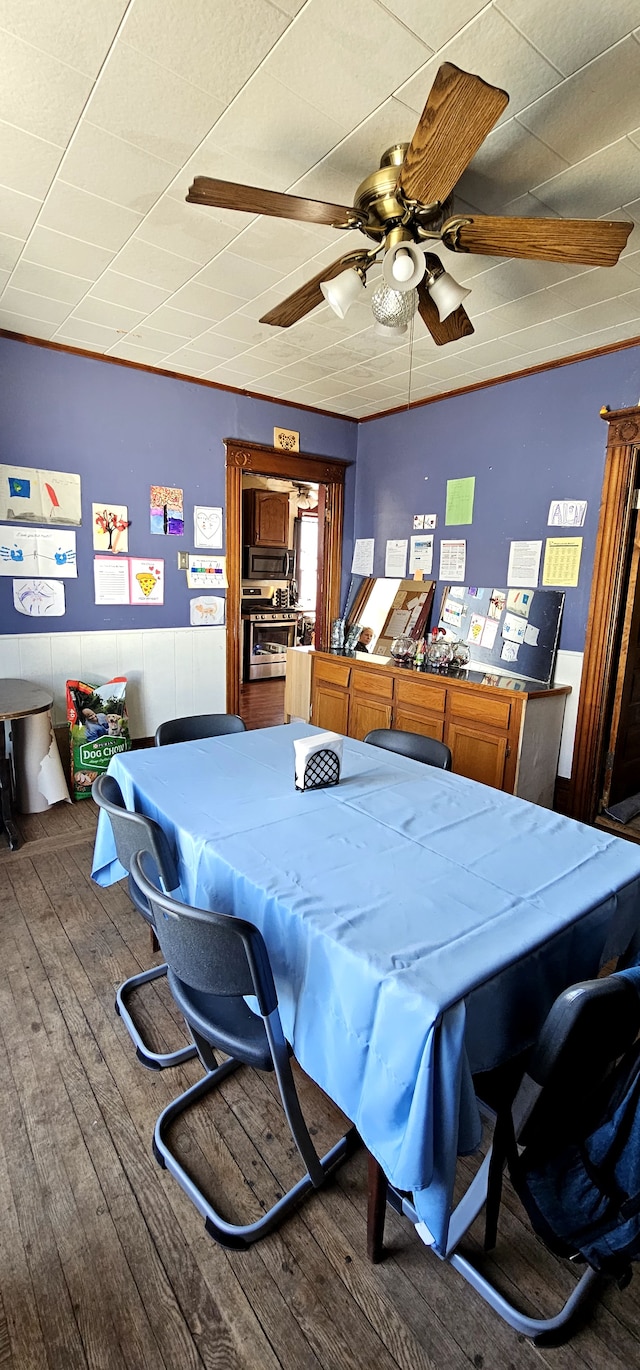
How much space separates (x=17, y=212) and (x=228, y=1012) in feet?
9.09

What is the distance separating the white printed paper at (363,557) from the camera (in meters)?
4.94

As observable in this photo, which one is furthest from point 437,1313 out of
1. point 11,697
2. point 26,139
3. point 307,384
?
point 307,384

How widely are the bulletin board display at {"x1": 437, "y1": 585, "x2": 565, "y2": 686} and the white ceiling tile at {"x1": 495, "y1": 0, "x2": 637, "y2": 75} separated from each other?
248cm

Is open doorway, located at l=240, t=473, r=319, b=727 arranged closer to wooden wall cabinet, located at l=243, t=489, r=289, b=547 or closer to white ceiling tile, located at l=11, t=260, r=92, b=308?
wooden wall cabinet, located at l=243, t=489, r=289, b=547

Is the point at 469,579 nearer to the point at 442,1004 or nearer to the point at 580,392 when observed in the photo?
the point at 580,392

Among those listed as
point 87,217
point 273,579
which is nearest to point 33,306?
point 87,217

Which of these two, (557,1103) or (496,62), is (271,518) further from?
(557,1103)

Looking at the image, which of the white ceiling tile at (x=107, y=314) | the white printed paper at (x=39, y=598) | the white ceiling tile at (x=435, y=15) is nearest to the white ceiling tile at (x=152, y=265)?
the white ceiling tile at (x=107, y=314)

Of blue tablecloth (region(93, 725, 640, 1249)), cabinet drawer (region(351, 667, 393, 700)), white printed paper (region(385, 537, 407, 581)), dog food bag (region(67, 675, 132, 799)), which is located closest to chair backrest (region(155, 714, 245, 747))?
blue tablecloth (region(93, 725, 640, 1249))

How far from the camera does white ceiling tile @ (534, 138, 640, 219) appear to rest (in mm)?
1758

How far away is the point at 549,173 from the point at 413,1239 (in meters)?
2.92

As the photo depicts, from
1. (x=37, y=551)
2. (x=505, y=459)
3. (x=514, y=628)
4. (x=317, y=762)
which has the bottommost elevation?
(x=317, y=762)

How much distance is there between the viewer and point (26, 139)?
1809mm

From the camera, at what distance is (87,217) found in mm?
2193
